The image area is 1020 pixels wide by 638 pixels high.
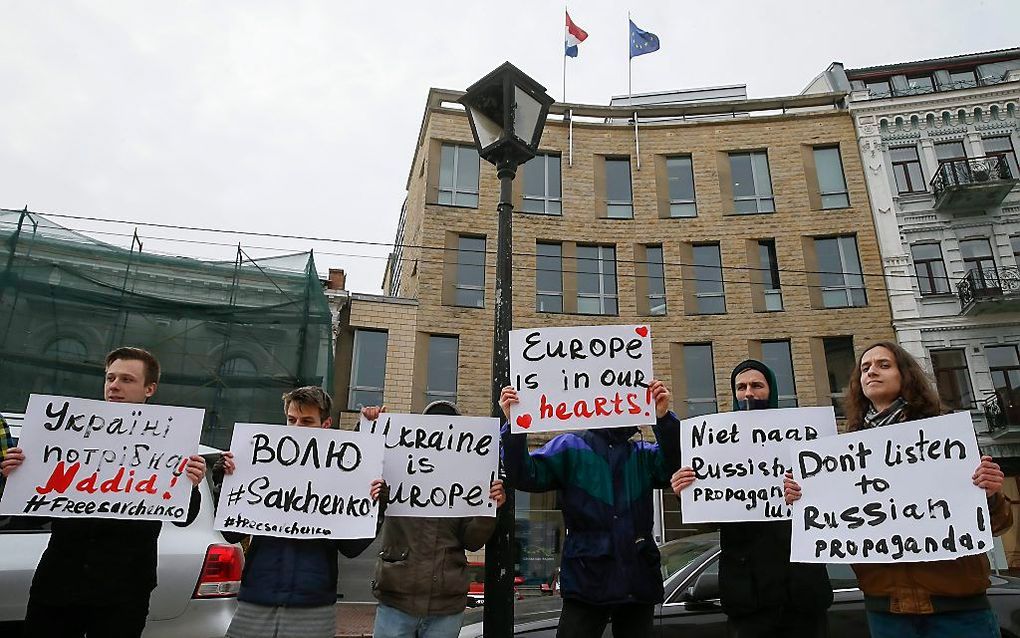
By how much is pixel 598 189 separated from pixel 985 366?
41.9 feet

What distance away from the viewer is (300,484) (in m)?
3.71

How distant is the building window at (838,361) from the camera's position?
20203 mm

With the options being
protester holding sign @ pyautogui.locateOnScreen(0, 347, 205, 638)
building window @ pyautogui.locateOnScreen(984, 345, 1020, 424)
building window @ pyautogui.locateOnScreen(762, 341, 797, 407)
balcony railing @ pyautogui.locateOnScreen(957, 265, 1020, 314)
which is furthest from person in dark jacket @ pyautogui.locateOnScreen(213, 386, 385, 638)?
balcony railing @ pyautogui.locateOnScreen(957, 265, 1020, 314)

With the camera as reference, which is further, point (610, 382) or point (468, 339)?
point (468, 339)

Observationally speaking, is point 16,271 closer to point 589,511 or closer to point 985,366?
point 589,511

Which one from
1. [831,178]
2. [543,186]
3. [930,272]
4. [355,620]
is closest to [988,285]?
[930,272]

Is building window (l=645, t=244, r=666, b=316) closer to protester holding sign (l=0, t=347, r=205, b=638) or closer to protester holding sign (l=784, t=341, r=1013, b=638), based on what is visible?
protester holding sign (l=784, t=341, r=1013, b=638)

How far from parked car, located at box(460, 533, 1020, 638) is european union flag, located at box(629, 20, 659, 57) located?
23.8 meters

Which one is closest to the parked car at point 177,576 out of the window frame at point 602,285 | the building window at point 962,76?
the window frame at point 602,285

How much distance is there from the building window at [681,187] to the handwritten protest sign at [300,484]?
781 inches

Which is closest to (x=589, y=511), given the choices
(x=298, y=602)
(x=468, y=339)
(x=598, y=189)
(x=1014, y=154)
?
(x=298, y=602)

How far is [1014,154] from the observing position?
71.7 ft

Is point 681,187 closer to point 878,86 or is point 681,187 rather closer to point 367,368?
Result: point 878,86

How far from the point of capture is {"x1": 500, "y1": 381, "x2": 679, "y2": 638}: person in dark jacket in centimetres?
324
